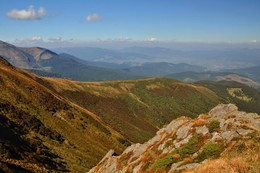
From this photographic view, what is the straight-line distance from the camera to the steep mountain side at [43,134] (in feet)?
186

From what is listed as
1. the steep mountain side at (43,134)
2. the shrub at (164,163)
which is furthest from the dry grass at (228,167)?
the steep mountain side at (43,134)

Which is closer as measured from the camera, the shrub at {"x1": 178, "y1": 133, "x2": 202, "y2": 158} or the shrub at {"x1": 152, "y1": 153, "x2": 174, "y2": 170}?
the shrub at {"x1": 152, "y1": 153, "x2": 174, "y2": 170}

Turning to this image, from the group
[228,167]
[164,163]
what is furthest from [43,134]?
[228,167]

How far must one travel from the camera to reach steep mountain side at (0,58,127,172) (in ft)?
186

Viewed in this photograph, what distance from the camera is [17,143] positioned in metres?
62.7

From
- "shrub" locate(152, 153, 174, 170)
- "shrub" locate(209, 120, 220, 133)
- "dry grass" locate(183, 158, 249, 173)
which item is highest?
"dry grass" locate(183, 158, 249, 173)

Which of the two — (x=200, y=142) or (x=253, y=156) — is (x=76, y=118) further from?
(x=253, y=156)

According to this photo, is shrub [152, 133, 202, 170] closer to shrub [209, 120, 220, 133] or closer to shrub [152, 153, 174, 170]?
shrub [152, 153, 174, 170]

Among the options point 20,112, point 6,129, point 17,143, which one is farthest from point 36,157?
point 20,112

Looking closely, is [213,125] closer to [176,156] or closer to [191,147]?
[191,147]

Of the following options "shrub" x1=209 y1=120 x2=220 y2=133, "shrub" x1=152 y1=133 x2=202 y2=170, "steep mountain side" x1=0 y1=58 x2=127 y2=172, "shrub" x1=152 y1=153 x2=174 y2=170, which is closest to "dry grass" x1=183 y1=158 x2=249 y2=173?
"shrub" x1=152 y1=153 x2=174 y2=170

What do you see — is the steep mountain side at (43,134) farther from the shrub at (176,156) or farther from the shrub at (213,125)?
the shrub at (213,125)

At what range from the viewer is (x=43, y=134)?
3199 inches

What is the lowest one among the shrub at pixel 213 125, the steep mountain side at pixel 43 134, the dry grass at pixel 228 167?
the steep mountain side at pixel 43 134
